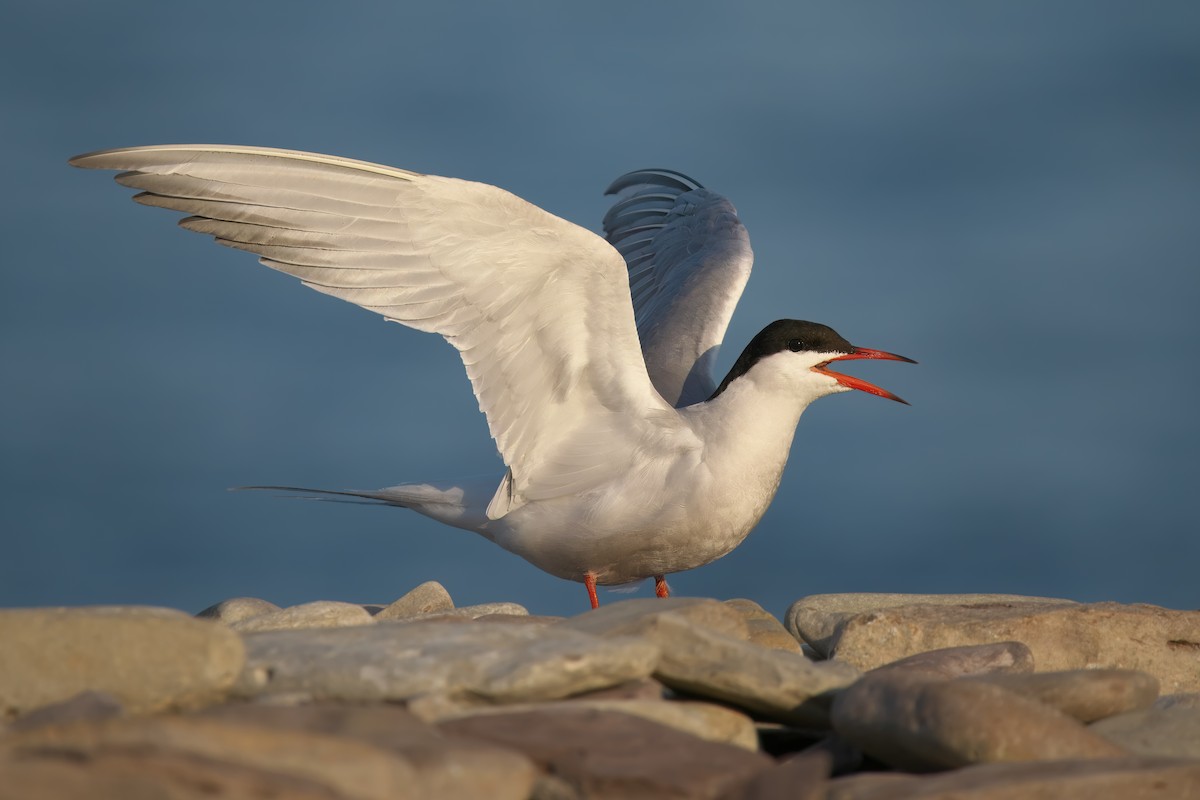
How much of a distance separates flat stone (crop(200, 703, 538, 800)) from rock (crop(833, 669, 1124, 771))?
3.62 feet

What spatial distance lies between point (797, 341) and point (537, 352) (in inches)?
54.8

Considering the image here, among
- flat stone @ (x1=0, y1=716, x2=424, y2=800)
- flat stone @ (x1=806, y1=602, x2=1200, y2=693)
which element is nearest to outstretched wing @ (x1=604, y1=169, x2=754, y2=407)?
flat stone @ (x1=806, y1=602, x2=1200, y2=693)

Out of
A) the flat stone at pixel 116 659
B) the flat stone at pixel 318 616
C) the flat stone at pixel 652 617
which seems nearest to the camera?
the flat stone at pixel 116 659

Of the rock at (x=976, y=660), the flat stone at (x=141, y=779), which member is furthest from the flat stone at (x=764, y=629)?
the flat stone at (x=141, y=779)

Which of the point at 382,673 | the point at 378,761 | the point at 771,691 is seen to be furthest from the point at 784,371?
the point at 378,761

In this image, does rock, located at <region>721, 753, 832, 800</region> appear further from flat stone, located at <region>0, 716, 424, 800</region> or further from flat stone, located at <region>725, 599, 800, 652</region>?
flat stone, located at <region>725, 599, 800, 652</region>

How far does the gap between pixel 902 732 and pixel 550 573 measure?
3.93m

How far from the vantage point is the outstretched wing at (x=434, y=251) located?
606 cm

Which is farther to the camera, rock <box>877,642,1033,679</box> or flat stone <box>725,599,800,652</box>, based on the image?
flat stone <box>725,599,800,652</box>

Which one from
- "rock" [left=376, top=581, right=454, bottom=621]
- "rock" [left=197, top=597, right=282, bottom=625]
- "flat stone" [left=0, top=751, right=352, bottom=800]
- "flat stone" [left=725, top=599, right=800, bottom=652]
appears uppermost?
"flat stone" [left=725, top=599, right=800, bottom=652]

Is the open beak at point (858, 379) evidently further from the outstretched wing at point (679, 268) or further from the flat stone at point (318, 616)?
the flat stone at point (318, 616)

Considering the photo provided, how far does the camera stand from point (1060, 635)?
5.74 m

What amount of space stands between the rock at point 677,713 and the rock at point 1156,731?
1.10 metres

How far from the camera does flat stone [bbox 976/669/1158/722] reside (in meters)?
4.13
